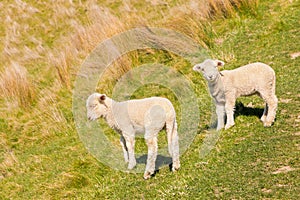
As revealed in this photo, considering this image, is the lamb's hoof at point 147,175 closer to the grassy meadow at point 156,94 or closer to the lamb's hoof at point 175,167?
the grassy meadow at point 156,94

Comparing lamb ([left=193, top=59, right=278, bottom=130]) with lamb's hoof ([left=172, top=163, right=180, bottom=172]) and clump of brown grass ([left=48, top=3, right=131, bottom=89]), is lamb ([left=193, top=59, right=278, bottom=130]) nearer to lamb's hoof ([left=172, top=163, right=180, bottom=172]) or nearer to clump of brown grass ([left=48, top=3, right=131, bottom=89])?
lamb's hoof ([left=172, top=163, right=180, bottom=172])

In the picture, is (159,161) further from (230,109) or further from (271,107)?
(271,107)

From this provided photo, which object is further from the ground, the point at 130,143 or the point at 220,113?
the point at 130,143

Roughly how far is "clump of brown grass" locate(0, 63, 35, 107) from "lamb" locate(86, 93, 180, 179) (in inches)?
271

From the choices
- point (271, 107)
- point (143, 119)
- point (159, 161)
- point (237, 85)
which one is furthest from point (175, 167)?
point (271, 107)

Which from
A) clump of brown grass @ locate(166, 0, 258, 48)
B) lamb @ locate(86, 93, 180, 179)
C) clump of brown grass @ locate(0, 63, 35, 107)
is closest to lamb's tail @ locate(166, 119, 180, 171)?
lamb @ locate(86, 93, 180, 179)

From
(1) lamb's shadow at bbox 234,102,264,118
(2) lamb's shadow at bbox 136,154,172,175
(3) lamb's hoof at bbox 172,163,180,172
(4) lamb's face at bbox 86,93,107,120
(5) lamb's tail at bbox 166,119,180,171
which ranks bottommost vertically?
(2) lamb's shadow at bbox 136,154,172,175

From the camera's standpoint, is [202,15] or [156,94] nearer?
[156,94]

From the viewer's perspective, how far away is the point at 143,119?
8672mm

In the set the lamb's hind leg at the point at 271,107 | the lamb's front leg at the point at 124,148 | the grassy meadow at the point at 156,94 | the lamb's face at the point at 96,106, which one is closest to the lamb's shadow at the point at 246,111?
the grassy meadow at the point at 156,94

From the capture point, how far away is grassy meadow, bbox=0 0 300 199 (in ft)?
28.0

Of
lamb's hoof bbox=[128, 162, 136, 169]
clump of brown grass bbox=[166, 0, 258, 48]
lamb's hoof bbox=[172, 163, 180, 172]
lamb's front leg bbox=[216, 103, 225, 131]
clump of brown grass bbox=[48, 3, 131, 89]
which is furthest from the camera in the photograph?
clump of brown grass bbox=[48, 3, 131, 89]

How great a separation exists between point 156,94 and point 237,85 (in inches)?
167

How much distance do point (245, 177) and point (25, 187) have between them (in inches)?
199
